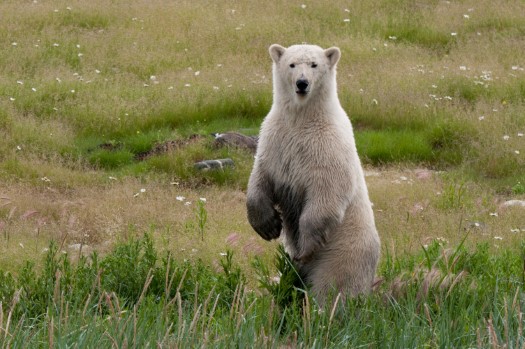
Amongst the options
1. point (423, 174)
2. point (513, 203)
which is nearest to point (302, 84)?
point (513, 203)

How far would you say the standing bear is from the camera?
25.3 feet

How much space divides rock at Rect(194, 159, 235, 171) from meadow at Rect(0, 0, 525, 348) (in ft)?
0.34

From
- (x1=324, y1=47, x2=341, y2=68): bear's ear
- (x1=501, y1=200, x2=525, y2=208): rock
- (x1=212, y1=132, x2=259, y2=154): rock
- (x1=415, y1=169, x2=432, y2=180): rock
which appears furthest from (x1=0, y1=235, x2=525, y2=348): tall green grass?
(x1=212, y1=132, x2=259, y2=154): rock

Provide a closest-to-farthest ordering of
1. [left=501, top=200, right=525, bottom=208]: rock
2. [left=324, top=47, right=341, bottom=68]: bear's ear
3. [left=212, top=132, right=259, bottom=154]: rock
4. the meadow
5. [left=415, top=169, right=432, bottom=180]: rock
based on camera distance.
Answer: the meadow
[left=324, top=47, right=341, bottom=68]: bear's ear
[left=501, top=200, right=525, bottom=208]: rock
[left=415, top=169, right=432, bottom=180]: rock
[left=212, top=132, right=259, bottom=154]: rock

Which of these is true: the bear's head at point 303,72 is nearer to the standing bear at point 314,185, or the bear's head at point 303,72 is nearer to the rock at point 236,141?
the standing bear at point 314,185

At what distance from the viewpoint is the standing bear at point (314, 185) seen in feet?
Answer: 25.3

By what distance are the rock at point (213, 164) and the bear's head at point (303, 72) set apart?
611 cm

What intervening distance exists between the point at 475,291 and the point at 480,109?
394 inches

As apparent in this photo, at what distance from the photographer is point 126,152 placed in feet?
50.3

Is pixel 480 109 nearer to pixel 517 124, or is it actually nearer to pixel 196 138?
pixel 517 124

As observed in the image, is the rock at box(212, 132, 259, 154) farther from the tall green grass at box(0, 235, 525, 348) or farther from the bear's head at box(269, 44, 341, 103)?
the bear's head at box(269, 44, 341, 103)

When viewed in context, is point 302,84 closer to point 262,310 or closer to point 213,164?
point 262,310

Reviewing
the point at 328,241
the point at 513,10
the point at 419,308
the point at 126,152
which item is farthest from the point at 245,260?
the point at 513,10

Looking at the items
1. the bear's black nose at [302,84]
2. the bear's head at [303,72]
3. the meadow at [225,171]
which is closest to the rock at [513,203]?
the meadow at [225,171]
